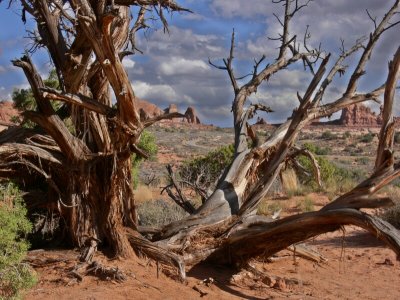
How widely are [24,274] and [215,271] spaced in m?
3.61

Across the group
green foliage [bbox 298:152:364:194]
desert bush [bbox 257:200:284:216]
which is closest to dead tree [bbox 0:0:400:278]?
desert bush [bbox 257:200:284:216]

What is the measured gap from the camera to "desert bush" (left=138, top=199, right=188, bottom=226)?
527 inches

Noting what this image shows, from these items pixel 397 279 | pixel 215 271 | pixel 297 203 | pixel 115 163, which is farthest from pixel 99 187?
pixel 297 203

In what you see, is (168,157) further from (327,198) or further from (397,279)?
(397,279)

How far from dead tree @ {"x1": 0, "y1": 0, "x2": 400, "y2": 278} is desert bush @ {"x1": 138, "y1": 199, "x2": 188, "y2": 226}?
382cm

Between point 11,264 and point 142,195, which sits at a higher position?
point 142,195

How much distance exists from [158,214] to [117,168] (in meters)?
5.79

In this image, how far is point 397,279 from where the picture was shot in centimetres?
984

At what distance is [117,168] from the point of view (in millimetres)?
8141

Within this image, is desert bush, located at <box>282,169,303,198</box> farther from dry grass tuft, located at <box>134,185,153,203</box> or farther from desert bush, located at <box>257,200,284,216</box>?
dry grass tuft, located at <box>134,185,153,203</box>

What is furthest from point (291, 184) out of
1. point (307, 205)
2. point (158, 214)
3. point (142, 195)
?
point (158, 214)

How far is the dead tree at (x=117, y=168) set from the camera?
7605 millimetres

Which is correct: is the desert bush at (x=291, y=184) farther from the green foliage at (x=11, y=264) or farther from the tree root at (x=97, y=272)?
the green foliage at (x=11, y=264)

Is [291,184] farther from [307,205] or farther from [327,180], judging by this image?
[307,205]
